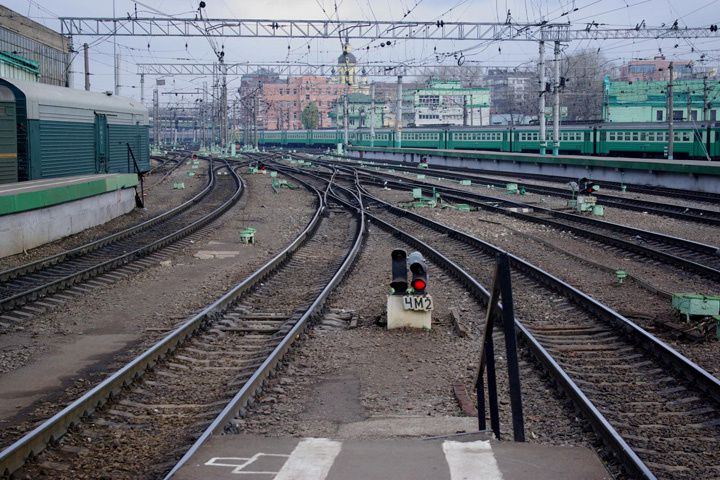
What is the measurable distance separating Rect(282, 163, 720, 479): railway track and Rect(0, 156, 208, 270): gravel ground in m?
8.05

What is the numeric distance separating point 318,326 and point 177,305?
8.20ft

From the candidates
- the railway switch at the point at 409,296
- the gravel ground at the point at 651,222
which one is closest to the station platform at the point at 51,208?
the railway switch at the point at 409,296

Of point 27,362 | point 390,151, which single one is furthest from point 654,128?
point 27,362

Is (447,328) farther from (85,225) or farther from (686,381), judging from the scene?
(85,225)

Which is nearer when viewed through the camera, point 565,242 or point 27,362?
point 27,362

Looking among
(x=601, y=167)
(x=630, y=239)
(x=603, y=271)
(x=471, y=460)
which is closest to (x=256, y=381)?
(x=471, y=460)

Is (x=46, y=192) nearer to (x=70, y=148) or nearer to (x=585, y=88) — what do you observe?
(x=70, y=148)

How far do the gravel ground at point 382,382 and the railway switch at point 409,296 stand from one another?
15 cm

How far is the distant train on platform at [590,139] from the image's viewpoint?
4522cm

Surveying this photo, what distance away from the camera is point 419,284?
9.98 meters

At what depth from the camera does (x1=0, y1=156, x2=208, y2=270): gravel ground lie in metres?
16.2

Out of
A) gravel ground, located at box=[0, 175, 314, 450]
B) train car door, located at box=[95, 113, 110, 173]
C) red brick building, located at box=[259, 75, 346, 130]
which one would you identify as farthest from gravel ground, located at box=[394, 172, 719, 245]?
red brick building, located at box=[259, 75, 346, 130]

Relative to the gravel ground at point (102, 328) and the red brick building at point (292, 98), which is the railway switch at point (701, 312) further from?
the red brick building at point (292, 98)

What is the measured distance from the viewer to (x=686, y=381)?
25.7ft
